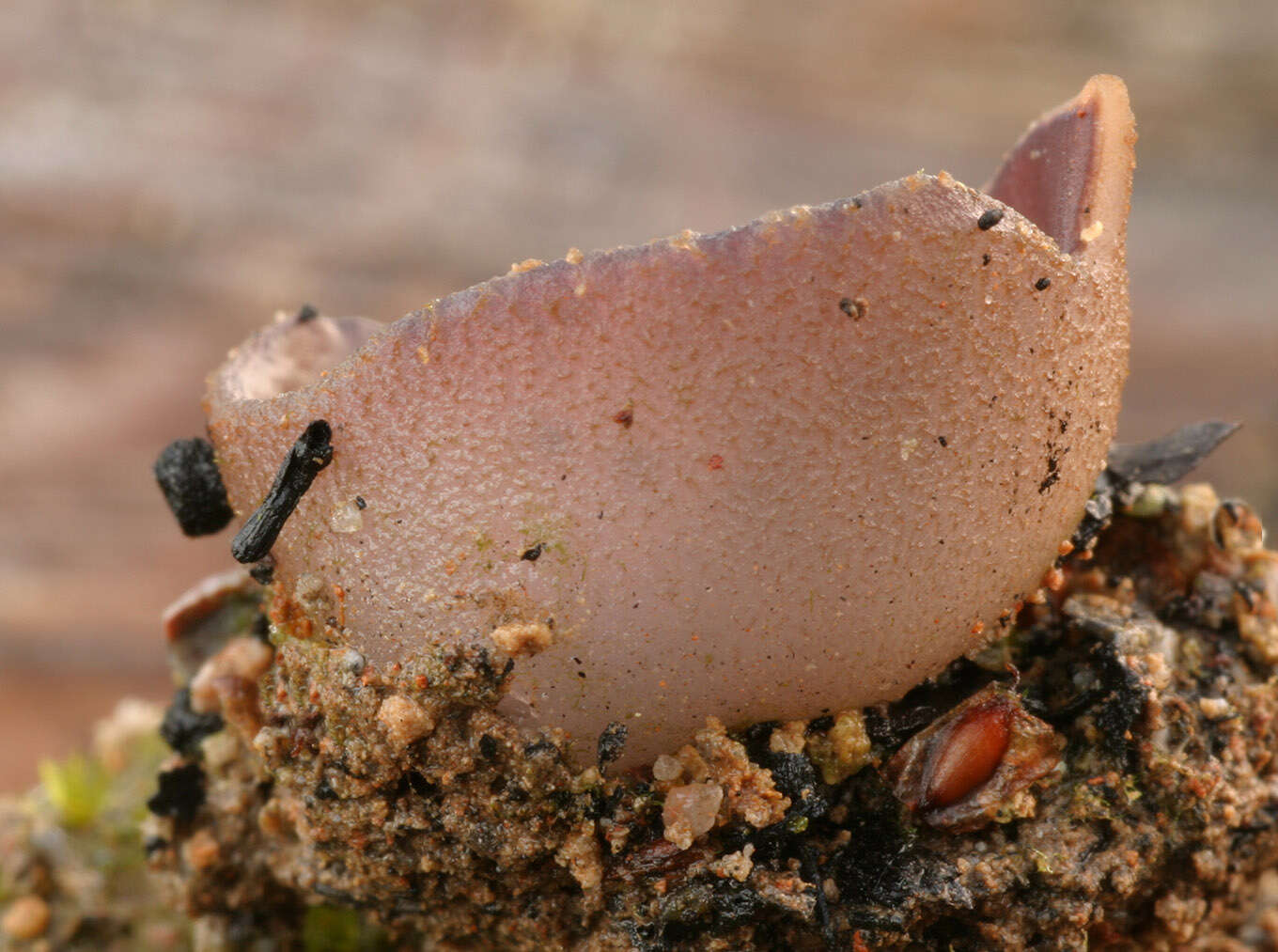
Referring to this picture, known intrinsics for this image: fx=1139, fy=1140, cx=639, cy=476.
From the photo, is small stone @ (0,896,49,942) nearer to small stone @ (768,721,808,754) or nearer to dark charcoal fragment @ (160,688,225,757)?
dark charcoal fragment @ (160,688,225,757)

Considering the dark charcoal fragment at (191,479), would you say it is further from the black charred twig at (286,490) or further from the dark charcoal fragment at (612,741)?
the dark charcoal fragment at (612,741)

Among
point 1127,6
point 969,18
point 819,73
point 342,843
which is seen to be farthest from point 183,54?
point 342,843

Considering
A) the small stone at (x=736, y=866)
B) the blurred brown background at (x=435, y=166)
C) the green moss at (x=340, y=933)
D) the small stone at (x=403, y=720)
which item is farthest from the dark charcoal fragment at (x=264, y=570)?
the blurred brown background at (x=435, y=166)

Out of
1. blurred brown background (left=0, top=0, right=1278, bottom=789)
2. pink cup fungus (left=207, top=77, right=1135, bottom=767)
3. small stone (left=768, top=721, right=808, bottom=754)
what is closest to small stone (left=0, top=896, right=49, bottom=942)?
pink cup fungus (left=207, top=77, right=1135, bottom=767)

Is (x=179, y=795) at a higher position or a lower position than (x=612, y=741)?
higher

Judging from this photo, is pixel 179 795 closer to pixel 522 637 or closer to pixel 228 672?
pixel 228 672

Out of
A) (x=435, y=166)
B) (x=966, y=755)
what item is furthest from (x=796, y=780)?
(x=435, y=166)

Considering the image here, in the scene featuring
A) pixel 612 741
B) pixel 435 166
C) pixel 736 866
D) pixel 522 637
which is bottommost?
pixel 736 866
